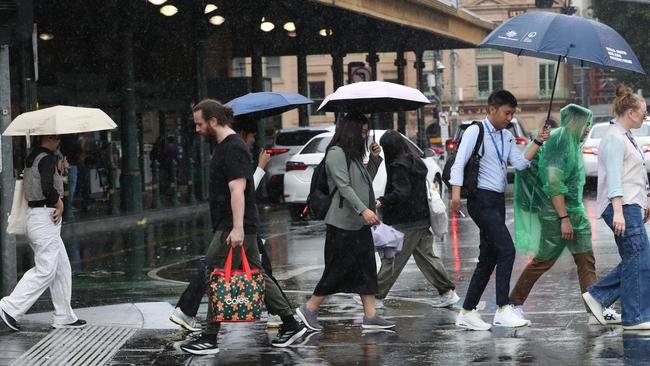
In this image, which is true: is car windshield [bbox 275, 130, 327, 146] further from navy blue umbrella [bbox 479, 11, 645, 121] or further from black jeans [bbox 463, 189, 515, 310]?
black jeans [bbox 463, 189, 515, 310]

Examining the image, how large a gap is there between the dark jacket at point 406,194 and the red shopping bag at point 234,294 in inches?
92.2

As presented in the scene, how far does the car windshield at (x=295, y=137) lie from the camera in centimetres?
2830

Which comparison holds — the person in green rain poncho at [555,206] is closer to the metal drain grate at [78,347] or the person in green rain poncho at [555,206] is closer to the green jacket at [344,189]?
the green jacket at [344,189]

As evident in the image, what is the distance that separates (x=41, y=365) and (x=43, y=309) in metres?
3.14

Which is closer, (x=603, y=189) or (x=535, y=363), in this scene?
(x=535, y=363)

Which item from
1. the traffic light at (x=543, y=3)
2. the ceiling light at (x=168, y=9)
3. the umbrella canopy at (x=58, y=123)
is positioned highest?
the traffic light at (x=543, y=3)

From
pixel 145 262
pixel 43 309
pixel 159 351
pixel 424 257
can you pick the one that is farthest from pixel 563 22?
pixel 145 262

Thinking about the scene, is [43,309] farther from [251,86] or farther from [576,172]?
[251,86]

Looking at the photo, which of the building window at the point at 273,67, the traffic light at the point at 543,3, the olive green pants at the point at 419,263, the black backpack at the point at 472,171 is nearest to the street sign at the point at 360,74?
the traffic light at the point at 543,3

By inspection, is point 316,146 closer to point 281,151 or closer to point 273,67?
point 281,151

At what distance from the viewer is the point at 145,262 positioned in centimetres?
1633

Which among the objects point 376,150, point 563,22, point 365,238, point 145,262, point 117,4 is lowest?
point 145,262

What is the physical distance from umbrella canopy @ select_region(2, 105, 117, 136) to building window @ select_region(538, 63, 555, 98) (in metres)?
75.8

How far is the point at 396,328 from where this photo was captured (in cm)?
962
